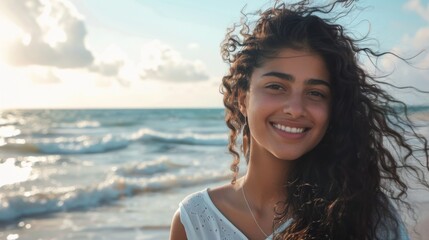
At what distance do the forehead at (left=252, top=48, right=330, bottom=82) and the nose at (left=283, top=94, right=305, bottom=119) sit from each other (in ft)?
0.36

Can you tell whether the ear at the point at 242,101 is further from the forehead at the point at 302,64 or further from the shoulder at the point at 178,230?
the shoulder at the point at 178,230

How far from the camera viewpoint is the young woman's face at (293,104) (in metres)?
2.58

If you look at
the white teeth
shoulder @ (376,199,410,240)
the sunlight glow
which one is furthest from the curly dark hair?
the sunlight glow

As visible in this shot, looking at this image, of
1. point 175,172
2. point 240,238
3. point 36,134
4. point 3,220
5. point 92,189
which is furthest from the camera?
point 36,134

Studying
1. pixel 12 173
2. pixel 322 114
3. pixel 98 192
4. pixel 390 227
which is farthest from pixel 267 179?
pixel 12 173

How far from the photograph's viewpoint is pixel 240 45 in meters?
3.03

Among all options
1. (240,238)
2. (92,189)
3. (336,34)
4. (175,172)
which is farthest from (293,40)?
(175,172)

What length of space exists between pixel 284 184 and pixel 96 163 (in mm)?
12349

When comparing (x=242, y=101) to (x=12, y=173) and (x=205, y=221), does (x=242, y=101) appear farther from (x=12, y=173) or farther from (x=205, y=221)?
(x=12, y=173)

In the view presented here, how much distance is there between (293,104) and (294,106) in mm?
15

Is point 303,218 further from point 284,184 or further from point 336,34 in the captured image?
point 336,34

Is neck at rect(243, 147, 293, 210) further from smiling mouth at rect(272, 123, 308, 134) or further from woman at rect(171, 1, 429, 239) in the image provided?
smiling mouth at rect(272, 123, 308, 134)

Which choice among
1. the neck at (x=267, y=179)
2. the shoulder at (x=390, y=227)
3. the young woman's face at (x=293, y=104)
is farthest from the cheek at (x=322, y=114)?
the shoulder at (x=390, y=227)

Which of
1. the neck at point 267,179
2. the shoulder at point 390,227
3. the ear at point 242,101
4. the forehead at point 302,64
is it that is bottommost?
the shoulder at point 390,227
